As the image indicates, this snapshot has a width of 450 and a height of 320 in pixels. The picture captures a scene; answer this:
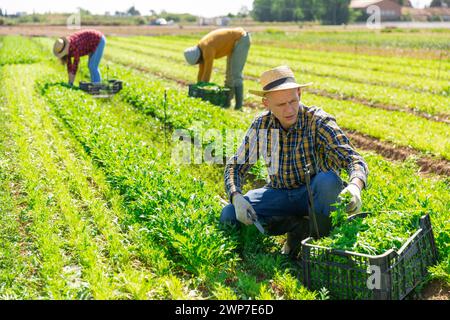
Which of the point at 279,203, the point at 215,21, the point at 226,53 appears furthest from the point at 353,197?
the point at 215,21

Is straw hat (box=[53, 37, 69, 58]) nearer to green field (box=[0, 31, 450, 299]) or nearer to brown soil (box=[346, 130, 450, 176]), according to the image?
green field (box=[0, 31, 450, 299])

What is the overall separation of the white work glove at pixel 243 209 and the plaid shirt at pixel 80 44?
8.62 m

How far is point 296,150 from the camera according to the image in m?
4.30

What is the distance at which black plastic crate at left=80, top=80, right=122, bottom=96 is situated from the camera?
12.1 meters

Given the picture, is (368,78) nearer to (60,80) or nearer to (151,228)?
(60,80)

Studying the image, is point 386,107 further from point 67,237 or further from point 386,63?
point 386,63

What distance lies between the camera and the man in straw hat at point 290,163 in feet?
13.5

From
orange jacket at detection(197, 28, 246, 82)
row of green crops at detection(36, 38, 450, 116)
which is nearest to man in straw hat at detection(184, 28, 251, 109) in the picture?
orange jacket at detection(197, 28, 246, 82)

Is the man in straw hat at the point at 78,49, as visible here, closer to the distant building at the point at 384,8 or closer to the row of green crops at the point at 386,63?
the row of green crops at the point at 386,63

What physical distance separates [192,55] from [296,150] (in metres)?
5.91

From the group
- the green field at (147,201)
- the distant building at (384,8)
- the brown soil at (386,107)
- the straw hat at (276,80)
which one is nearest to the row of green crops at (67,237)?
the green field at (147,201)

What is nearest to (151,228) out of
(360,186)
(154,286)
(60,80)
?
(154,286)
